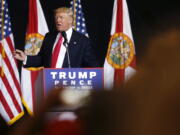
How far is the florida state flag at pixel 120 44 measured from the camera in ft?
16.4

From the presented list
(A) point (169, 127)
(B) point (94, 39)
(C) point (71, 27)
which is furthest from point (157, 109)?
(B) point (94, 39)

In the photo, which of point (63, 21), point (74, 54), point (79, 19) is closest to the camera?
point (74, 54)

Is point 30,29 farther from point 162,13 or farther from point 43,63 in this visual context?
point 162,13

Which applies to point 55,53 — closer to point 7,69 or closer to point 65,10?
point 65,10

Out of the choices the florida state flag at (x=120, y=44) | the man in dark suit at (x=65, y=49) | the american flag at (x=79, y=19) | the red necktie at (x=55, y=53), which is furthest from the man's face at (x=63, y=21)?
the florida state flag at (x=120, y=44)

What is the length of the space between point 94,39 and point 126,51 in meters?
0.40

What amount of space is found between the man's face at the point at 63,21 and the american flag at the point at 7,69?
2.17 ft

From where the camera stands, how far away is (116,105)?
311 mm

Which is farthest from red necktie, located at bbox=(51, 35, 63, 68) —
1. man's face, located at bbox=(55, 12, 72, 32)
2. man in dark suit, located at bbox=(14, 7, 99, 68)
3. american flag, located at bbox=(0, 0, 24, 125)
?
american flag, located at bbox=(0, 0, 24, 125)

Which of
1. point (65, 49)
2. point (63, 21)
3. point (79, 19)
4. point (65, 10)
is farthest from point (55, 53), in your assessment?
point (79, 19)

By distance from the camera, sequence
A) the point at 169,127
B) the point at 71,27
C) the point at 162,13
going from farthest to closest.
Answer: the point at 162,13, the point at 71,27, the point at 169,127

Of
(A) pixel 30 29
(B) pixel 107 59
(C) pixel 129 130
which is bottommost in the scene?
(B) pixel 107 59

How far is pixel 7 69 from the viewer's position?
5012mm

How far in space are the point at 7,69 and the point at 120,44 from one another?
1.34m
